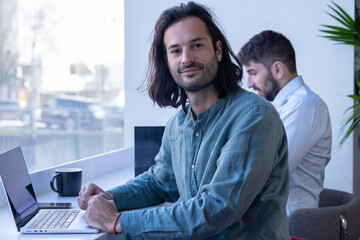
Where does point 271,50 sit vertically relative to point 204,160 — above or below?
above

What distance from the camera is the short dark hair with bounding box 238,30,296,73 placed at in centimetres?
268

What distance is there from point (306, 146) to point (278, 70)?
1.61 ft

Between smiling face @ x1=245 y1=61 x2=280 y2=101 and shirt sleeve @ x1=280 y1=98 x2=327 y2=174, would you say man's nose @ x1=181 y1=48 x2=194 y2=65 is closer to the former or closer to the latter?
shirt sleeve @ x1=280 y1=98 x2=327 y2=174

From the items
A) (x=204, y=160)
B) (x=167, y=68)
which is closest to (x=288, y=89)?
(x=167, y=68)

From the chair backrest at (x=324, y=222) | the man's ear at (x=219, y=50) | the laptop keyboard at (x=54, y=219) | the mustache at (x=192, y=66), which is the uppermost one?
the man's ear at (x=219, y=50)

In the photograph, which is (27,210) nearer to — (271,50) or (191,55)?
(191,55)

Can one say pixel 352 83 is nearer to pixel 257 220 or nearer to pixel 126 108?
pixel 126 108

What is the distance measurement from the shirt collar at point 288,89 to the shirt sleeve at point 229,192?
125cm

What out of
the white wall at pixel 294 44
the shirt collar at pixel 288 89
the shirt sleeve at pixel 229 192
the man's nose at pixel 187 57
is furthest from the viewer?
the white wall at pixel 294 44

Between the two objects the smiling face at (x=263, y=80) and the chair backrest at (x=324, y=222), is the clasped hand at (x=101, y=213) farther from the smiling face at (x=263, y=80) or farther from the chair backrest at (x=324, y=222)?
the smiling face at (x=263, y=80)

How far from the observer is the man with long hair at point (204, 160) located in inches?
52.7

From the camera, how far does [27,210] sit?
157cm

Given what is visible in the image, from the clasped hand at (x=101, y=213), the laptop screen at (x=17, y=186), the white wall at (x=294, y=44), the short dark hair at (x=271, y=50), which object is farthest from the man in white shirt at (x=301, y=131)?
the laptop screen at (x=17, y=186)

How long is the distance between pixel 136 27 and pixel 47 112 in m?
1.71
